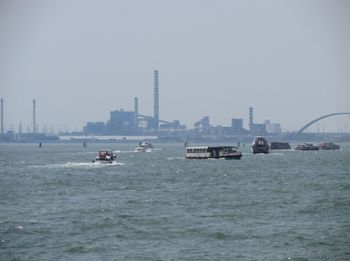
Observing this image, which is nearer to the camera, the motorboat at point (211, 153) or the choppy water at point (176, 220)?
the choppy water at point (176, 220)

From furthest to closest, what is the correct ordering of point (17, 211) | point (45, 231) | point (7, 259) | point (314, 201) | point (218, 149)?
point (218, 149)
point (314, 201)
point (17, 211)
point (45, 231)
point (7, 259)

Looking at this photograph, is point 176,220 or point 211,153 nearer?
point 176,220

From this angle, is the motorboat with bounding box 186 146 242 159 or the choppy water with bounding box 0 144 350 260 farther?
the motorboat with bounding box 186 146 242 159

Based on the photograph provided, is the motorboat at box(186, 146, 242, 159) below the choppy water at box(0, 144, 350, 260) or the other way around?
the other way around

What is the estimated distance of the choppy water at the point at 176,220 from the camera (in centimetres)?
4225

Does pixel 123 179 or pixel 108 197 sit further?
pixel 123 179

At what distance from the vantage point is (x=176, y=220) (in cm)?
5272

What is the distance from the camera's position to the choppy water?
42.2 m

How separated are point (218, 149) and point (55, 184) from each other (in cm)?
7737

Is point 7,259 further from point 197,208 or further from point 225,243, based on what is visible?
point 197,208

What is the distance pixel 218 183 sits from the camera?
85438mm

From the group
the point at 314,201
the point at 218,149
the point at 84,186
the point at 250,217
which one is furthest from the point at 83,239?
the point at 218,149

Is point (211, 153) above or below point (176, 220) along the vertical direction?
above

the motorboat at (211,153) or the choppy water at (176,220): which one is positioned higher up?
the motorboat at (211,153)
